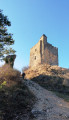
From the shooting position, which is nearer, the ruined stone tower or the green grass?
the green grass

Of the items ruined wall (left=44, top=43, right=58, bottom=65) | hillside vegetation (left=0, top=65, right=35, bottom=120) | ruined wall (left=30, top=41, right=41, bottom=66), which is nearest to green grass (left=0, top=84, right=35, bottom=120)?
hillside vegetation (left=0, top=65, right=35, bottom=120)

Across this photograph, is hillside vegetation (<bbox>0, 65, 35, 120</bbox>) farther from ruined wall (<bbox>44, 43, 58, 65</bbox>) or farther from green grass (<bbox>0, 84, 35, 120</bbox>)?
ruined wall (<bbox>44, 43, 58, 65</bbox>)

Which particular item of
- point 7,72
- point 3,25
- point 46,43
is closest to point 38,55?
point 46,43

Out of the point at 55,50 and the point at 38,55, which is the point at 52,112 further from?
the point at 55,50

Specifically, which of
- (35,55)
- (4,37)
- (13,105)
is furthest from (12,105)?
(35,55)

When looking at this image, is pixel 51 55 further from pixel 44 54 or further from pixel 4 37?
pixel 4 37

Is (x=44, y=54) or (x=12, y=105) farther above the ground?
(x=44, y=54)

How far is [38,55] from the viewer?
27609 mm

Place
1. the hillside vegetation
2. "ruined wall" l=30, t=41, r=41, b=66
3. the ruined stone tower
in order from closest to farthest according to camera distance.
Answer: the hillside vegetation
the ruined stone tower
"ruined wall" l=30, t=41, r=41, b=66

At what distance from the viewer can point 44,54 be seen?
89.1 ft

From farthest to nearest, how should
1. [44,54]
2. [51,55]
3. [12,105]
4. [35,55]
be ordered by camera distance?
[35,55], [51,55], [44,54], [12,105]

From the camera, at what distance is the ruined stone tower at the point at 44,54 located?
26812 millimetres

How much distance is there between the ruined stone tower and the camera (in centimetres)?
2681

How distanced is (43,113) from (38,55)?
21.2 m
